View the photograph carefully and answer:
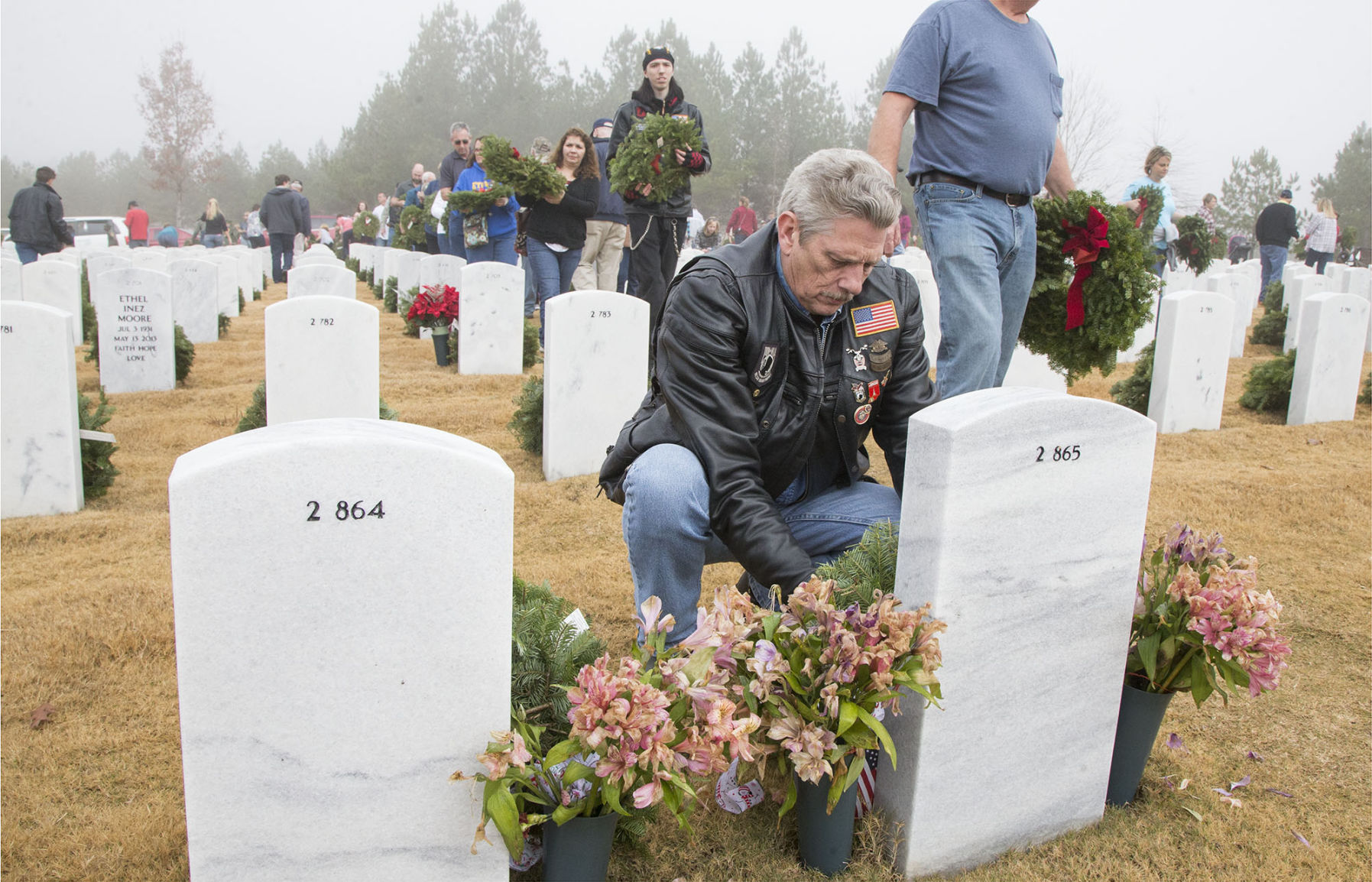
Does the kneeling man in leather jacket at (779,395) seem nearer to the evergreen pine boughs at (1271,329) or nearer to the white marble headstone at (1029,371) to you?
the white marble headstone at (1029,371)

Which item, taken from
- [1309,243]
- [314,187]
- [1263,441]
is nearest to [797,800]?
[1263,441]

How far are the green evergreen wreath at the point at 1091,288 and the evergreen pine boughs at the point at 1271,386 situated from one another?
4073 mm

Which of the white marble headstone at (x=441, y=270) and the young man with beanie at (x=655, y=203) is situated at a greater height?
the young man with beanie at (x=655, y=203)

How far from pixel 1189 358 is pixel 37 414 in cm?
672

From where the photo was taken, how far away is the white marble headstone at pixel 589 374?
5.16 m

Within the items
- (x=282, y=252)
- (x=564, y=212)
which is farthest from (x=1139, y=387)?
(x=282, y=252)

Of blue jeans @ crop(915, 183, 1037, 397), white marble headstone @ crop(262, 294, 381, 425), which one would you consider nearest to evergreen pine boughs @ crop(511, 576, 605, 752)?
blue jeans @ crop(915, 183, 1037, 397)

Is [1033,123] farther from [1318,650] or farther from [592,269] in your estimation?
[592,269]

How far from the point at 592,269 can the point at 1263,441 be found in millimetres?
5493

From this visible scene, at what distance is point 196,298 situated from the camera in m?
10.4

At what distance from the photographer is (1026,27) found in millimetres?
3506

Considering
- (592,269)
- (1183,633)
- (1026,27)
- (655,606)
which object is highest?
(1026,27)

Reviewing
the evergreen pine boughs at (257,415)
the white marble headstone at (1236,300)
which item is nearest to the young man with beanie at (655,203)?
the evergreen pine boughs at (257,415)

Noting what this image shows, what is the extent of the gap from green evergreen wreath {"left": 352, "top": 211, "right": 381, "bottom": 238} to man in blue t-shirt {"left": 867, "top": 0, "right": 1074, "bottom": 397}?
23.1 m
